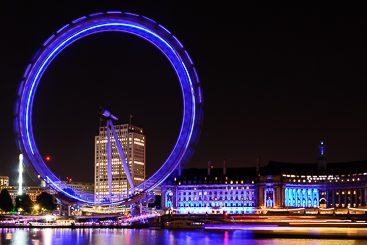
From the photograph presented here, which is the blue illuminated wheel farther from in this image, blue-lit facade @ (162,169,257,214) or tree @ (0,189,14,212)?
blue-lit facade @ (162,169,257,214)

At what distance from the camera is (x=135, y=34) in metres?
72.9

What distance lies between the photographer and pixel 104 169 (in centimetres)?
19450

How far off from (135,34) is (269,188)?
76411 mm

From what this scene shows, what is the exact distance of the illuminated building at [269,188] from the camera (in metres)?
140

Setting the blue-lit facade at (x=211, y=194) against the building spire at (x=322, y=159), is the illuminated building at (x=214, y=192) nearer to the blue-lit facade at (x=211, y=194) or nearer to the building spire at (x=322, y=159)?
the blue-lit facade at (x=211, y=194)

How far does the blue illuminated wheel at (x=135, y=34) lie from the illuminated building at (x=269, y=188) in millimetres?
67645

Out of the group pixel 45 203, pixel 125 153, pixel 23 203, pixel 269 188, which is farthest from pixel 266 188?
pixel 23 203

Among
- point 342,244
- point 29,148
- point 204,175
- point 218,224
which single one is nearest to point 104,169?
point 204,175

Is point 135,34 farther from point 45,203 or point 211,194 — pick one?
point 45,203

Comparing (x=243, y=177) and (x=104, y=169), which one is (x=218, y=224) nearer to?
(x=243, y=177)

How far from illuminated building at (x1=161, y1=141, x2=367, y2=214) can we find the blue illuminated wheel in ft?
222

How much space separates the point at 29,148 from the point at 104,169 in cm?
12210

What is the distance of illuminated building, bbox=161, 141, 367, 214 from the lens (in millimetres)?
139750

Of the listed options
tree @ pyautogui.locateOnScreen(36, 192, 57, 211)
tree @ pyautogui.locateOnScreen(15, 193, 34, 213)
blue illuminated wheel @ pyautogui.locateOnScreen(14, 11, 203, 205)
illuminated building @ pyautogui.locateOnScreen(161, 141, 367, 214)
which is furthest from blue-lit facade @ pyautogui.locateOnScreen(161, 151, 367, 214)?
blue illuminated wheel @ pyautogui.locateOnScreen(14, 11, 203, 205)
